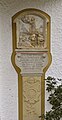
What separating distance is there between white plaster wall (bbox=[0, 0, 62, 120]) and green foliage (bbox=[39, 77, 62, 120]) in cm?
9

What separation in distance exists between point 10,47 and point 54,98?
0.65 meters

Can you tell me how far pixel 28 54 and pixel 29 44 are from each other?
99 mm

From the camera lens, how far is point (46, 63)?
7.68 feet

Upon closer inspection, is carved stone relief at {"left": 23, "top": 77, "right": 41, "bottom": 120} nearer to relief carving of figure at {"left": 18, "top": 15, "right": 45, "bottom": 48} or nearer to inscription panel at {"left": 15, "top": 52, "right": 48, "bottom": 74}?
inscription panel at {"left": 15, "top": 52, "right": 48, "bottom": 74}

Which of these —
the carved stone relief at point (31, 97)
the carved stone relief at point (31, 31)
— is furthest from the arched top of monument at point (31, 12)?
the carved stone relief at point (31, 97)

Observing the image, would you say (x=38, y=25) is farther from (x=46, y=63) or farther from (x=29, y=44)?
(x=46, y=63)

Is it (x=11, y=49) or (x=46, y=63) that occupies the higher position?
(x=11, y=49)

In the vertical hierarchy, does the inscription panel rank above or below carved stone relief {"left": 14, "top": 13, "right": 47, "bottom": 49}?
below

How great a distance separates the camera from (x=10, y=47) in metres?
2.33

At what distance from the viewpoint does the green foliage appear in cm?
221

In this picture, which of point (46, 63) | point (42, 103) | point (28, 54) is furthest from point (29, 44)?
point (42, 103)

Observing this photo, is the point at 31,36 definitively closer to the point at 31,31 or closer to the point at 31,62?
the point at 31,31

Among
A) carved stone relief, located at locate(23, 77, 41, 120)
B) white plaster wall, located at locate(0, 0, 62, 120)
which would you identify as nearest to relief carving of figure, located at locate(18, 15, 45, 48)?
white plaster wall, located at locate(0, 0, 62, 120)

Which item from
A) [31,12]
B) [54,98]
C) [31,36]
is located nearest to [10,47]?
[31,36]
